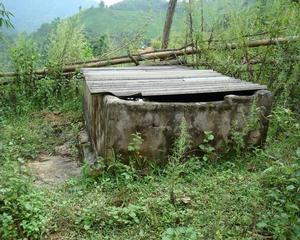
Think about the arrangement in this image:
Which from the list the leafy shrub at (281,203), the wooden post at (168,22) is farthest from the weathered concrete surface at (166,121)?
the wooden post at (168,22)

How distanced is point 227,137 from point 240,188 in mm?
847

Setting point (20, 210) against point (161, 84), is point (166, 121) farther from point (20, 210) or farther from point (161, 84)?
point (20, 210)

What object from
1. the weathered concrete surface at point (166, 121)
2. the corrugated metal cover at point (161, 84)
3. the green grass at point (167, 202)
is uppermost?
the corrugated metal cover at point (161, 84)

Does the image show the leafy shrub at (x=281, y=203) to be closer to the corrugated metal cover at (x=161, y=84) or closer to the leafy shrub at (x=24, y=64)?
the corrugated metal cover at (x=161, y=84)

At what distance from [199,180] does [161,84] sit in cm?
132

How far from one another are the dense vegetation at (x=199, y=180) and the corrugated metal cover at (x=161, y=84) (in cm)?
55

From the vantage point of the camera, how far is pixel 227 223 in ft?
10.6

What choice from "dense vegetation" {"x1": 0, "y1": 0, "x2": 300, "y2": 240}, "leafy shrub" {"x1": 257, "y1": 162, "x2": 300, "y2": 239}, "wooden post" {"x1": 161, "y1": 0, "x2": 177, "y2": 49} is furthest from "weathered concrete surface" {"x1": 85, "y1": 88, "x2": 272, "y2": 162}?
"wooden post" {"x1": 161, "y1": 0, "x2": 177, "y2": 49}

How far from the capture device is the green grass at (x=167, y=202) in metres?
3.11

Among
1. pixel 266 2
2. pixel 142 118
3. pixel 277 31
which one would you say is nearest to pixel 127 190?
pixel 142 118

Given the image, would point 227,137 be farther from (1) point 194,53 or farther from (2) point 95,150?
(1) point 194,53

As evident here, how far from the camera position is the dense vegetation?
3186mm

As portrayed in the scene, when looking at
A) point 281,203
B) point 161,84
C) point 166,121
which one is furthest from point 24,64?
point 281,203

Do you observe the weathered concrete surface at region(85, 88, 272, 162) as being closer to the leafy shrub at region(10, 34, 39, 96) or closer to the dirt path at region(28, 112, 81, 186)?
the dirt path at region(28, 112, 81, 186)
